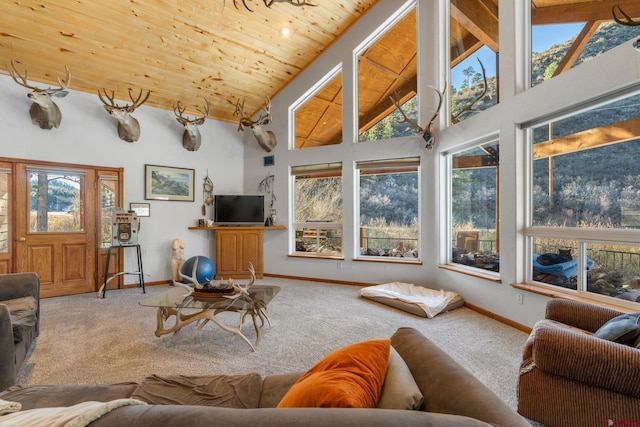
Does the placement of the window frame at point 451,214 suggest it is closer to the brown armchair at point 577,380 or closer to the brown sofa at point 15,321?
the brown armchair at point 577,380

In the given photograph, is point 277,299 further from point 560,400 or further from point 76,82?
point 76,82

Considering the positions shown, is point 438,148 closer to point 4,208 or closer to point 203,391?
point 203,391

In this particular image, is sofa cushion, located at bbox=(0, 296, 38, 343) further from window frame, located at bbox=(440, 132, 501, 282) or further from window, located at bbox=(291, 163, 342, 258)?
window frame, located at bbox=(440, 132, 501, 282)

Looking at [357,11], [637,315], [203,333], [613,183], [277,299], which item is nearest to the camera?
[637,315]

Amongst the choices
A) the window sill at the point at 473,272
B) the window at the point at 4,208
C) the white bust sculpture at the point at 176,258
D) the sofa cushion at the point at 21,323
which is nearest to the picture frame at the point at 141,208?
the white bust sculpture at the point at 176,258

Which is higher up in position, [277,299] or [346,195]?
[346,195]

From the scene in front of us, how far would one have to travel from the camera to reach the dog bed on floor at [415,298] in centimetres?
380

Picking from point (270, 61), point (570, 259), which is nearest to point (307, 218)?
point (270, 61)

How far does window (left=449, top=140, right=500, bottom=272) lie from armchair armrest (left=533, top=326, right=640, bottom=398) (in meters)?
2.32

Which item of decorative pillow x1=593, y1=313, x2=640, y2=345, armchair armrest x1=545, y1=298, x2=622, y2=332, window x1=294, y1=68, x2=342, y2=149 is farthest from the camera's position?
window x1=294, y1=68, x2=342, y2=149

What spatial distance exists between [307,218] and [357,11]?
375 centimetres

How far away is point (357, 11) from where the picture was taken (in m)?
5.30

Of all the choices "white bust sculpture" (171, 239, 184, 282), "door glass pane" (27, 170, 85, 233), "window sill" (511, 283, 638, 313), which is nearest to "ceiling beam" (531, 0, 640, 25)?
"window sill" (511, 283, 638, 313)

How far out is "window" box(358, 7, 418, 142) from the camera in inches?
202
